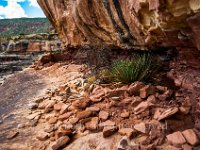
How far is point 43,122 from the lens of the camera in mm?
5160

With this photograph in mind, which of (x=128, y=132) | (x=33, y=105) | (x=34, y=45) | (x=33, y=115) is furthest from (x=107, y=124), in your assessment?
(x=34, y=45)

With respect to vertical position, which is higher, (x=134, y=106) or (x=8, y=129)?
(x=134, y=106)

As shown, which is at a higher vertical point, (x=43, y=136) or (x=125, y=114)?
(x=125, y=114)

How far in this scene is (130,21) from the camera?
606 centimetres

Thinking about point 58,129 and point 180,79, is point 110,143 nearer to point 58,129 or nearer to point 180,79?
point 58,129

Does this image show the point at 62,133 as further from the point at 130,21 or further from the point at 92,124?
the point at 130,21

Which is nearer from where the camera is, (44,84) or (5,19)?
(44,84)

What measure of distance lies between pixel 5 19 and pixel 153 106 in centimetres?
7761

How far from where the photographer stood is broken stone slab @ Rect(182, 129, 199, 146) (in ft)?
11.3

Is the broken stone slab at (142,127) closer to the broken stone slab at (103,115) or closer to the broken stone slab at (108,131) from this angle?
the broken stone slab at (108,131)

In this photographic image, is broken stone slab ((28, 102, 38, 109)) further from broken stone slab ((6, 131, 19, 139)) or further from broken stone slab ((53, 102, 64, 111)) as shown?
broken stone slab ((6, 131, 19, 139))

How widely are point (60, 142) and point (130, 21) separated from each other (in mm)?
2981

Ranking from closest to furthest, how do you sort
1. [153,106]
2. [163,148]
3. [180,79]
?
[163,148]
[153,106]
[180,79]

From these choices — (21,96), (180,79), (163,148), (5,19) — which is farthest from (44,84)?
(5,19)
